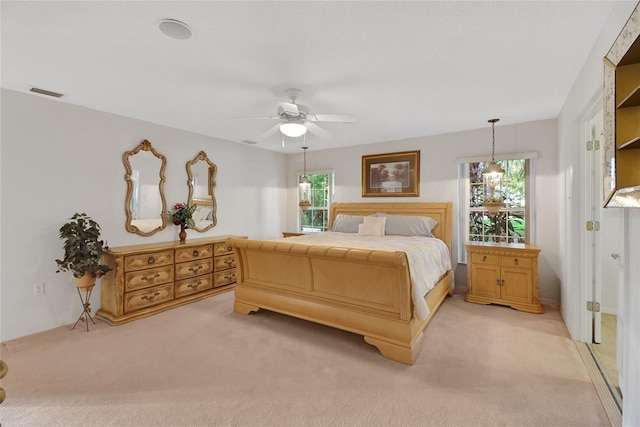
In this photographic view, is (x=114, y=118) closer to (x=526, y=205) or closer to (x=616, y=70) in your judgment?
(x=616, y=70)

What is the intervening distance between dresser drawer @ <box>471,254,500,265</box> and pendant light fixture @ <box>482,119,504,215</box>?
0.71 m

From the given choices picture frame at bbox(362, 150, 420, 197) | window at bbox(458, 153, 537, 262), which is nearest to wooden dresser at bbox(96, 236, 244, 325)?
picture frame at bbox(362, 150, 420, 197)

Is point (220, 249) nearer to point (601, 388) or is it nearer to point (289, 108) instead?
point (289, 108)

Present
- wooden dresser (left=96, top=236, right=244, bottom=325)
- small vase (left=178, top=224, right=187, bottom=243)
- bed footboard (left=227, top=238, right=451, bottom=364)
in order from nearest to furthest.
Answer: bed footboard (left=227, top=238, right=451, bottom=364) < wooden dresser (left=96, top=236, right=244, bottom=325) < small vase (left=178, top=224, right=187, bottom=243)

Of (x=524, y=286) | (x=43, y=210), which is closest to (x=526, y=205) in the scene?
(x=524, y=286)

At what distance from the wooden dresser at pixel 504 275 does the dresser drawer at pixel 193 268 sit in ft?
11.9

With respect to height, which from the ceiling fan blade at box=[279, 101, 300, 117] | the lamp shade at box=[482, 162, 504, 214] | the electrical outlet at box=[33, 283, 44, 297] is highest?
the ceiling fan blade at box=[279, 101, 300, 117]

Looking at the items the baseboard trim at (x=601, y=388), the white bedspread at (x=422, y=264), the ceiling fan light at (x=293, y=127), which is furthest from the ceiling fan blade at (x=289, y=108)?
the baseboard trim at (x=601, y=388)

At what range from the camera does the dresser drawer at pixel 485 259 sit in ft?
11.9

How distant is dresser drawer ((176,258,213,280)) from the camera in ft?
12.5

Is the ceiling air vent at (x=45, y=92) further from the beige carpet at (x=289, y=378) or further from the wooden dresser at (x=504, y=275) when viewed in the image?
the wooden dresser at (x=504, y=275)

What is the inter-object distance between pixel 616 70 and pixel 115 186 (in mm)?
4684

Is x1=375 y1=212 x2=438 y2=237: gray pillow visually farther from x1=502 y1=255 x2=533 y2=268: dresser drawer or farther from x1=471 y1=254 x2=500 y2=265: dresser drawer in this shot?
x1=502 y1=255 x2=533 y2=268: dresser drawer

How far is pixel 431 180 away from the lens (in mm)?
4664
